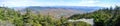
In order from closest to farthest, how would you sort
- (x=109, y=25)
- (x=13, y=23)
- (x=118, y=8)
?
(x=13, y=23) < (x=109, y=25) < (x=118, y=8)

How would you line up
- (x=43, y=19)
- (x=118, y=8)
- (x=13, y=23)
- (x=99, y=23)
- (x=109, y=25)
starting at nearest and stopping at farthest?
(x=13, y=23), (x=109, y=25), (x=99, y=23), (x=43, y=19), (x=118, y=8)

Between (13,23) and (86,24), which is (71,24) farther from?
(13,23)

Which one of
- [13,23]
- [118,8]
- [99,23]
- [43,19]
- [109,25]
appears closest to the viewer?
[13,23]

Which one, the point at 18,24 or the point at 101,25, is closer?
the point at 18,24

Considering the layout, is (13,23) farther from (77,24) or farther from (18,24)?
(77,24)

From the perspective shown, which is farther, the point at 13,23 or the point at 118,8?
the point at 118,8

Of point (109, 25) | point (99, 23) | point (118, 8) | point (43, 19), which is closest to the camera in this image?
point (109, 25)

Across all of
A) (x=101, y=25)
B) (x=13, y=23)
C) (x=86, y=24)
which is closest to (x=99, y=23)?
(x=101, y=25)

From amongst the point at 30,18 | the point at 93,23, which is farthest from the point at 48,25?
the point at 93,23
